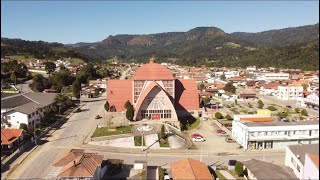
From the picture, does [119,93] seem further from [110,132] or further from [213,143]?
[213,143]

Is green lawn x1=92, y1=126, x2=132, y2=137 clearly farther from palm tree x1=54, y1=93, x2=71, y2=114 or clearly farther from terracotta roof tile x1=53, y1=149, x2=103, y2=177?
palm tree x1=54, y1=93, x2=71, y2=114

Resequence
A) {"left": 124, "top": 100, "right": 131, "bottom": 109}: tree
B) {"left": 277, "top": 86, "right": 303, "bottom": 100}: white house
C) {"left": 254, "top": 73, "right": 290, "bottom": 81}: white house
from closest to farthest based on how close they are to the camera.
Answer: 1. {"left": 124, "top": 100, "right": 131, "bottom": 109}: tree
2. {"left": 277, "top": 86, "right": 303, "bottom": 100}: white house
3. {"left": 254, "top": 73, "right": 290, "bottom": 81}: white house

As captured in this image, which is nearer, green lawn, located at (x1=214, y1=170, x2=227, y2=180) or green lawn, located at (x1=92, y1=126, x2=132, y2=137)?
green lawn, located at (x1=214, y1=170, x2=227, y2=180)

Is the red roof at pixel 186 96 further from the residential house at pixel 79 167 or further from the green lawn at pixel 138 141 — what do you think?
the residential house at pixel 79 167

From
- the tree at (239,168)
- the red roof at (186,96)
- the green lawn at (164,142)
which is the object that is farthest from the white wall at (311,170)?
the red roof at (186,96)

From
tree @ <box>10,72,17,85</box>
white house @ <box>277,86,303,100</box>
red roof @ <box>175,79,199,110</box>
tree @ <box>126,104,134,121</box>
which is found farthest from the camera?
tree @ <box>10,72,17,85</box>

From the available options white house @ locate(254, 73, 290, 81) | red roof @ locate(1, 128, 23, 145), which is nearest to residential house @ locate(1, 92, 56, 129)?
red roof @ locate(1, 128, 23, 145)
